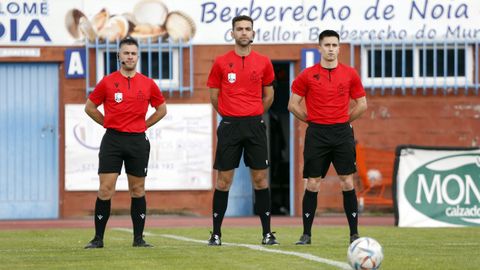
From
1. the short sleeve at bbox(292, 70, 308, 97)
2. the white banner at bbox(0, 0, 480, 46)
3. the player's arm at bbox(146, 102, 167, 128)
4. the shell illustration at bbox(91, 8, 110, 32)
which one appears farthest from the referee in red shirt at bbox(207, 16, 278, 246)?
the shell illustration at bbox(91, 8, 110, 32)

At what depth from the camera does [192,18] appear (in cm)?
2283

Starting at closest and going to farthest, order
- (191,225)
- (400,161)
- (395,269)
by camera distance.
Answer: (395,269) < (400,161) < (191,225)

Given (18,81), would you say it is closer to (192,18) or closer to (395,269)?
(192,18)

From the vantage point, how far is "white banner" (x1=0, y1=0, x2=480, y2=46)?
22.8m

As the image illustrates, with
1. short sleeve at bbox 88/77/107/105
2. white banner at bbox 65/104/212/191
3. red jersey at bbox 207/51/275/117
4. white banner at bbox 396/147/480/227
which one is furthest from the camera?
white banner at bbox 65/104/212/191

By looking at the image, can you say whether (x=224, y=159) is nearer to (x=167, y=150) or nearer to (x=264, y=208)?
(x=264, y=208)

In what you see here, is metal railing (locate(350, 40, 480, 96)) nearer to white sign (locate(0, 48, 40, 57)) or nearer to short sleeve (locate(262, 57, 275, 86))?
white sign (locate(0, 48, 40, 57))

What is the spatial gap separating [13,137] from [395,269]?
45.8 ft

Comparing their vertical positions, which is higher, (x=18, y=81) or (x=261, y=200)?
(x=18, y=81)

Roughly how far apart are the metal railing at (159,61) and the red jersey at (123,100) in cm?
974

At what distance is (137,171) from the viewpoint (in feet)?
43.1

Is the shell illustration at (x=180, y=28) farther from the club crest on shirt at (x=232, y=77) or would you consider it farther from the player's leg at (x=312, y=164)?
the club crest on shirt at (x=232, y=77)

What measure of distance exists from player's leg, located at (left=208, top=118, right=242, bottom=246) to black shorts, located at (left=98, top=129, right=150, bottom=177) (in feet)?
2.46

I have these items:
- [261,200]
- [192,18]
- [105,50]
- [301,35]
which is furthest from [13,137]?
[261,200]
